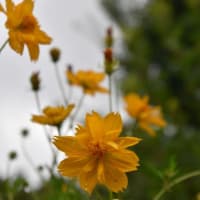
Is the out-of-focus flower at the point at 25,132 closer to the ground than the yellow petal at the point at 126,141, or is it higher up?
closer to the ground

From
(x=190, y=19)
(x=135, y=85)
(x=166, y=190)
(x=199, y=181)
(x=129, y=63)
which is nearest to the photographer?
(x=166, y=190)

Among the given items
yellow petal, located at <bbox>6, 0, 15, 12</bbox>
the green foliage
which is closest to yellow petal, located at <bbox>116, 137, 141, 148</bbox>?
yellow petal, located at <bbox>6, 0, 15, 12</bbox>

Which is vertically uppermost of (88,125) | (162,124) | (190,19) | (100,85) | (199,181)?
(88,125)

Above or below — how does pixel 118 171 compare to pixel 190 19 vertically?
above

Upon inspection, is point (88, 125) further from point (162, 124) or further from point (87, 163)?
point (162, 124)

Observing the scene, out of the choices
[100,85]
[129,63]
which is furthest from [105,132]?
[129,63]

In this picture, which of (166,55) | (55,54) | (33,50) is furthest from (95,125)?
(166,55)

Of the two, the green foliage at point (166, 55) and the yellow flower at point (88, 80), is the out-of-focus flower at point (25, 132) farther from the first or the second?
the green foliage at point (166, 55)

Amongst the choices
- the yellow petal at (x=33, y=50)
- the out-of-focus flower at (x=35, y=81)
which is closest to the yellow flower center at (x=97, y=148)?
the yellow petal at (x=33, y=50)
